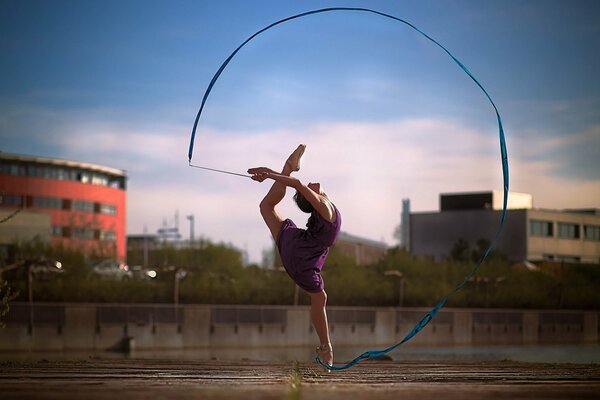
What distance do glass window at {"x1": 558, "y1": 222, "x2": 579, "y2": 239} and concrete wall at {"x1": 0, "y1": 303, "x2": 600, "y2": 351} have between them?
126 feet

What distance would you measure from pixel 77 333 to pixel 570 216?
2288 inches

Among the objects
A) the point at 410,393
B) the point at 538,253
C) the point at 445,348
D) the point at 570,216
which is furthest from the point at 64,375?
the point at 570,216

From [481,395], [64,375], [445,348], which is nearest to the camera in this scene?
[481,395]

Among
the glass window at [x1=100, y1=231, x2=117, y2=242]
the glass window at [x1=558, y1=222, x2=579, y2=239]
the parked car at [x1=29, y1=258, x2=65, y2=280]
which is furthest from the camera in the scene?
the glass window at [x1=100, y1=231, x2=117, y2=242]

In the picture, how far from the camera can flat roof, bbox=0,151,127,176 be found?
3282 inches

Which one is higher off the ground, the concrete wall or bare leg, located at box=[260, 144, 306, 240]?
bare leg, located at box=[260, 144, 306, 240]

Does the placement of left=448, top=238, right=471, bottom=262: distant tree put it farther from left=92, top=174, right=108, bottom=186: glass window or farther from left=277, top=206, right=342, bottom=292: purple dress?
left=277, top=206, right=342, bottom=292: purple dress

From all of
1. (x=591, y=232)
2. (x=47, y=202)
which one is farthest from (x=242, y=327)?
(x=591, y=232)

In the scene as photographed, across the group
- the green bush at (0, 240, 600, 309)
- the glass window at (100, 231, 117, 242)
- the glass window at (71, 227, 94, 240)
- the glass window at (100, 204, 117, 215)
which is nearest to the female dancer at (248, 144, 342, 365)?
the green bush at (0, 240, 600, 309)

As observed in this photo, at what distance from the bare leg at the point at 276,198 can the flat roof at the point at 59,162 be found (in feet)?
235

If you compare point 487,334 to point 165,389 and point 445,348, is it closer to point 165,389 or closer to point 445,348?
point 445,348

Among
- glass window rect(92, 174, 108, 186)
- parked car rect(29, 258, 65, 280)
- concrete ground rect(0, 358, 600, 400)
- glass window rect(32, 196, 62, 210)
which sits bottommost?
parked car rect(29, 258, 65, 280)

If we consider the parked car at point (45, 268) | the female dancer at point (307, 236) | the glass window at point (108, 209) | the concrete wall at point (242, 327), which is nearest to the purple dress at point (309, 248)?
the female dancer at point (307, 236)

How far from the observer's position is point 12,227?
64375 mm
